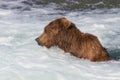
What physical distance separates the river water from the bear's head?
24cm

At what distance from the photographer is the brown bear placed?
852 centimetres

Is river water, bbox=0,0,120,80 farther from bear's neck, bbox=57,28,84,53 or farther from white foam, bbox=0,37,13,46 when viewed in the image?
bear's neck, bbox=57,28,84,53

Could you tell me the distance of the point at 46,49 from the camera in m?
8.98

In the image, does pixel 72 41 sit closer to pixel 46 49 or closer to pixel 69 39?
pixel 69 39

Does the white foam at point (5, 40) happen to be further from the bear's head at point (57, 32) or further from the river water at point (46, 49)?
the bear's head at point (57, 32)

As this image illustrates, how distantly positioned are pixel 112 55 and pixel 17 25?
124 inches

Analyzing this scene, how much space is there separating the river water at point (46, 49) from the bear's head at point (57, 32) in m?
0.24

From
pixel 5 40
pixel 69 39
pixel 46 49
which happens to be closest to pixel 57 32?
pixel 69 39

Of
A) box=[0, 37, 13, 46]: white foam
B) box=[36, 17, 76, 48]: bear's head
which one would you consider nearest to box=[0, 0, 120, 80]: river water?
box=[0, 37, 13, 46]: white foam

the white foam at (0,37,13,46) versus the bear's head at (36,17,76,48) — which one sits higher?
the bear's head at (36,17,76,48)

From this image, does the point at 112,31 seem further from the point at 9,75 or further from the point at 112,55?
the point at 9,75

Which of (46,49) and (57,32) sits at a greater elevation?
(57,32)

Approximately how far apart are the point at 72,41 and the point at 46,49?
600 mm

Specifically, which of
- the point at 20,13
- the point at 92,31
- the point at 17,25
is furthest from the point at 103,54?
the point at 20,13
